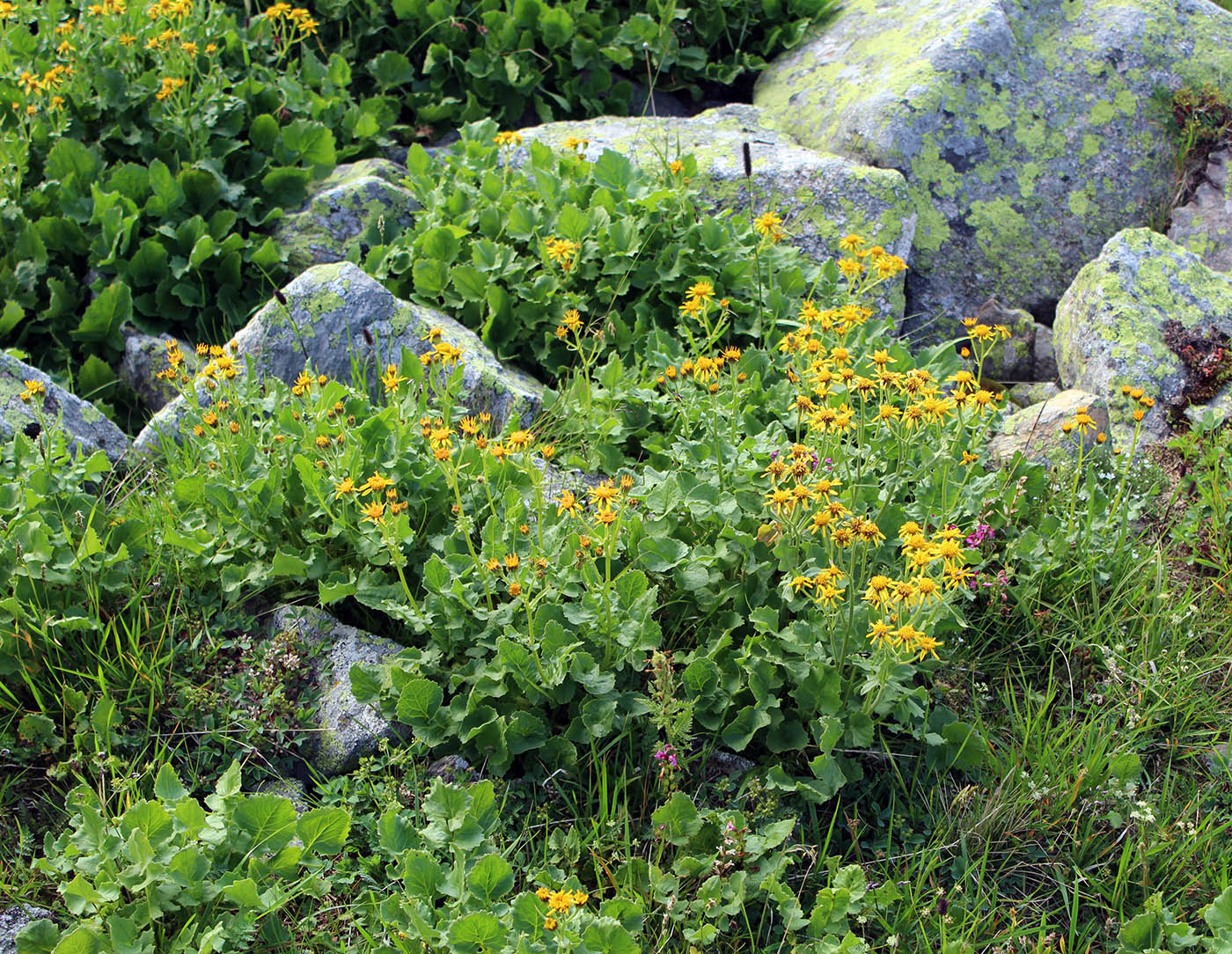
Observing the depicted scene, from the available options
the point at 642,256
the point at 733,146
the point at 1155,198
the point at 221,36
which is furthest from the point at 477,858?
the point at 1155,198

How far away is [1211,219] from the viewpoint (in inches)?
230

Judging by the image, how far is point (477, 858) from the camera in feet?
8.91

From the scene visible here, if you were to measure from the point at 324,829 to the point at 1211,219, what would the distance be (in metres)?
5.64

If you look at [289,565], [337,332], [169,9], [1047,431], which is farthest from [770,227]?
[169,9]

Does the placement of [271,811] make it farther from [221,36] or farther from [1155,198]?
[1155,198]

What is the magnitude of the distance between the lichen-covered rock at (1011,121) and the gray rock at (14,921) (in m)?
4.64

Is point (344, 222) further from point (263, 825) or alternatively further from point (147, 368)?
point (263, 825)

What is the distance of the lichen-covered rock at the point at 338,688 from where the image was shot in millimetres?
3100

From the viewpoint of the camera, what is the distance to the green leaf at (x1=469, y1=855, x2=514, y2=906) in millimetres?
2562

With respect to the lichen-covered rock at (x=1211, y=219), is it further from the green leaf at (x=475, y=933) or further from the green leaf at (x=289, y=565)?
the green leaf at (x=475, y=933)

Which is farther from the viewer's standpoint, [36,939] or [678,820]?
[678,820]

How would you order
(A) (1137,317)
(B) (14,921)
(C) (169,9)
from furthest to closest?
(C) (169,9) → (A) (1137,317) → (B) (14,921)

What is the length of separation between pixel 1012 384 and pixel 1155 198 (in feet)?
5.72

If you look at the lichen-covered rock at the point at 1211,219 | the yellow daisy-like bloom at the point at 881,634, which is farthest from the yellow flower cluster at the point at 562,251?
the lichen-covered rock at the point at 1211,219
